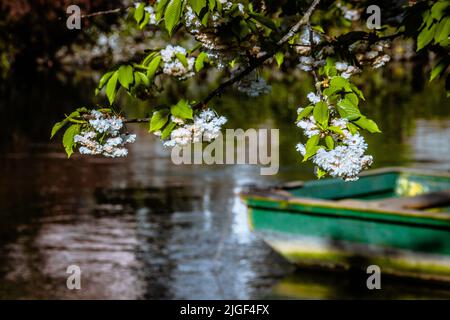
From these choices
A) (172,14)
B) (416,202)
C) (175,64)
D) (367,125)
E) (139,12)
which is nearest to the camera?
(367,125)

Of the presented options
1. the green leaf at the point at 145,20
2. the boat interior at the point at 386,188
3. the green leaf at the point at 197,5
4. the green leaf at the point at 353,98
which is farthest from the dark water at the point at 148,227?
the green leaf at the point at 197,5

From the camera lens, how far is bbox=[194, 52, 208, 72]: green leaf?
433cm

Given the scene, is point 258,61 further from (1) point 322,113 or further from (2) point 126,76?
(2) point 126,76

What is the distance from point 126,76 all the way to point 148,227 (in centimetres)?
933

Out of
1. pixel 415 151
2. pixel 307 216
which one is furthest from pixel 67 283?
pixel 415 151

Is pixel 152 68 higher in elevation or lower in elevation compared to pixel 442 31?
lower

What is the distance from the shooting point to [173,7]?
389 cm

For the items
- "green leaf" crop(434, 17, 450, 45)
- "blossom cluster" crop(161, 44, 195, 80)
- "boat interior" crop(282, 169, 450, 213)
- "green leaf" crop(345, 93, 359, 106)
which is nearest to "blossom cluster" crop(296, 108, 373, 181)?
"green leaf" crop(345, 93, 359, 106)

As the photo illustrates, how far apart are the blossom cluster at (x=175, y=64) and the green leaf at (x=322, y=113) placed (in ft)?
2.49

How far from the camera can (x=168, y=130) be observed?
12.9ft

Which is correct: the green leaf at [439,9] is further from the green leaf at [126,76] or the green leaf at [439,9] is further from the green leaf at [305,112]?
the green leaf at [126,76]

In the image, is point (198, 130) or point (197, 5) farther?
point (198, 130)

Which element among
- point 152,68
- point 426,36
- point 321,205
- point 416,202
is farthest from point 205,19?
point 416,202
